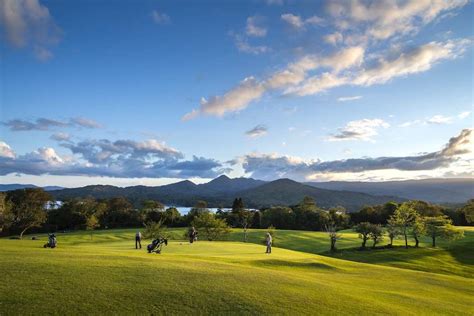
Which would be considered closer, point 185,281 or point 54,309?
point 54,309

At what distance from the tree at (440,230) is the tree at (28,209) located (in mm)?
100361

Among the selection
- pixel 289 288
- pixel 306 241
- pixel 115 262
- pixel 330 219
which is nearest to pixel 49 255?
pixel 115 262

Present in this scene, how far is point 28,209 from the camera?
95.9 metres

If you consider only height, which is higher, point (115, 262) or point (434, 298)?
point (115, 262)

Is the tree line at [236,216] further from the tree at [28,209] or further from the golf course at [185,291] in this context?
the golf course at [185,291]

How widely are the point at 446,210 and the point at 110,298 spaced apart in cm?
15280

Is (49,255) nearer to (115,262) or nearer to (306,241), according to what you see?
(115,262)

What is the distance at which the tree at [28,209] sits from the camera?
95375 mm

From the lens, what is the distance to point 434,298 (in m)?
21.1

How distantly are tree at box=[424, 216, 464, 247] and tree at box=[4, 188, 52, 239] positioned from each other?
A: 10036 cm

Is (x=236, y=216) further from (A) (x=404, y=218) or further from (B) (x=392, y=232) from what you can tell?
(A) (x=404, y=218)

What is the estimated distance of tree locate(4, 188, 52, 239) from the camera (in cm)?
9538

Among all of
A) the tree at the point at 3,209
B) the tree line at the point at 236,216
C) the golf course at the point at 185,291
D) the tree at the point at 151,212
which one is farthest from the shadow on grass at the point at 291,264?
the tree at the point at 151,212

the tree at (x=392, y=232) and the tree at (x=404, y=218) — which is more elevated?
the tree at (x=404, y=218)
